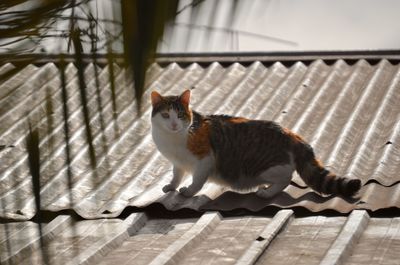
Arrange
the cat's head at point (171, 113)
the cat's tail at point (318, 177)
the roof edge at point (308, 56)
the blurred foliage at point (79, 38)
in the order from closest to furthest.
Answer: the blurred foliage at point (79, 38)
the cat's tail at point (318, 177)
the cat's head at point (171, 113)
the roof edge at point (308, 56)

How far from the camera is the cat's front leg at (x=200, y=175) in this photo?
527cm

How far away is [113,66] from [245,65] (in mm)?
7873

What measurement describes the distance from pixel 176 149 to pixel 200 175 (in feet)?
0.91

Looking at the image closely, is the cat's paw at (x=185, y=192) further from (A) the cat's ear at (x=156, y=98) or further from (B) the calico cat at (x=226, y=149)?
(A) the cat's ear at (x=156, y=98)

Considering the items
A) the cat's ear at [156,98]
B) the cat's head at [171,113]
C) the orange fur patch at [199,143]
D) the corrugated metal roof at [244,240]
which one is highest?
the cat's ear at [156,98]

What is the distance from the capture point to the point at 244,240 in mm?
4121

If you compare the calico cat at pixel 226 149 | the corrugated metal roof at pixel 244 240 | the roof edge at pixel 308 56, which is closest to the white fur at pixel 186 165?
the calico cat at pixel 226 149

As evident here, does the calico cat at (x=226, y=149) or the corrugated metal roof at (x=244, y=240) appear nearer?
the corrugated metal roof at (x=244, y=240)

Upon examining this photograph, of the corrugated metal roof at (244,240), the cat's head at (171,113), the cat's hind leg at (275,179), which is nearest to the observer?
the corrugated metal roof at (244,240)

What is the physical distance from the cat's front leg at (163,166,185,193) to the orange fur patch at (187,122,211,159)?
0.52ft

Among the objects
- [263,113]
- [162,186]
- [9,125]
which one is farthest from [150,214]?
[9,125]

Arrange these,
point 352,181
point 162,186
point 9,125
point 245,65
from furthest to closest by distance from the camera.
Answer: point 245,65, point 162,186, point 352,181, point 9,125

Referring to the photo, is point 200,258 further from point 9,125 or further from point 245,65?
point 245,65

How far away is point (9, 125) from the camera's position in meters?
1.15
